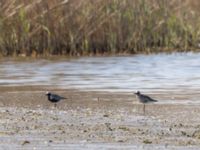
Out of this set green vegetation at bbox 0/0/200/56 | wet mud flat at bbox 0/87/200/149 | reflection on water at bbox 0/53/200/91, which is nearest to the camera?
wet mud flat at bbox 0/87/200/149

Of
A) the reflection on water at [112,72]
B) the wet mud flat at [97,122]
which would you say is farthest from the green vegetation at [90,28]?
the wet mud flat at [97,122]

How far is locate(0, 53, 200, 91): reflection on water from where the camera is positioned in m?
15.6

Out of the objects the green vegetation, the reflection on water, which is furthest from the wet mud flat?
the green vegetation

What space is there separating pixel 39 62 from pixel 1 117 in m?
9.12

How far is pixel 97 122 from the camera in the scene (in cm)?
1070

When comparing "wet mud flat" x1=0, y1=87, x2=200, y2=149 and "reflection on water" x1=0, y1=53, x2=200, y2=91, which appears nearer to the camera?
"wet mud flat" x1=0, y1=87, x2=200, y2=149

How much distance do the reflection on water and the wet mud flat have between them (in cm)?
141

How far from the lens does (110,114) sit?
11.5 m

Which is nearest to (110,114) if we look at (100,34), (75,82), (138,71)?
(75,82)

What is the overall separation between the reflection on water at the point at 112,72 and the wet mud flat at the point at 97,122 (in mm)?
1409

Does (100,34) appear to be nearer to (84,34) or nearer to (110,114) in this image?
(84,34)

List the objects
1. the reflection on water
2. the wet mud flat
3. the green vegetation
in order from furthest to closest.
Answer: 1. the green vegetation
2. the reflection on water
3. the wet mud flat

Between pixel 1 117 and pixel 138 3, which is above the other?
pixel 138 3

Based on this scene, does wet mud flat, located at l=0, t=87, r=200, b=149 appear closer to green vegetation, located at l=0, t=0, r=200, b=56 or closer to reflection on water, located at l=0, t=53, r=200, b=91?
reflection on water, located at l=0, t=53, r=200, b=91
